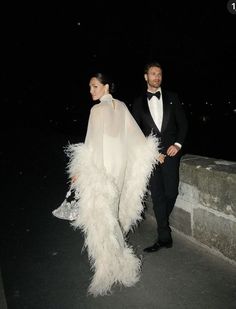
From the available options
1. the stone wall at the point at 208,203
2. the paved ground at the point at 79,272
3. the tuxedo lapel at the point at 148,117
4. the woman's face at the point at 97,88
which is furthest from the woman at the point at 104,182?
the stone wall at the point at 208,203

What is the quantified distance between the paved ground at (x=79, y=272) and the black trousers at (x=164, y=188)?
0.31 m

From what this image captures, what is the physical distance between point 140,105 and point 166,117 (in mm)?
350

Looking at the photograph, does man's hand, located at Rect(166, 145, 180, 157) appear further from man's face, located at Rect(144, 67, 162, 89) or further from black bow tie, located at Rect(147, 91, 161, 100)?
man's face, located at Rect(144, 67, 162, 89)

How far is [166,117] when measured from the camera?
14.3 ft

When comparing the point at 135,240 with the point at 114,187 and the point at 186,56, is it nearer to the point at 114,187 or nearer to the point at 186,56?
the point at 114,187

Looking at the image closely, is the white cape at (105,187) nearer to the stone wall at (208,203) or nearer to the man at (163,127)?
the man at (163,127)

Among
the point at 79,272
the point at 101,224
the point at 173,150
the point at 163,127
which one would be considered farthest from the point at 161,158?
the point at 79,272

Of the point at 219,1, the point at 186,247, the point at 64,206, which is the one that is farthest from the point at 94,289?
the point at 219,1

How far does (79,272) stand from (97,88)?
2.10m

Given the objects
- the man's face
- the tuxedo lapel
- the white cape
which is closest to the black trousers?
the tuxedo lapel

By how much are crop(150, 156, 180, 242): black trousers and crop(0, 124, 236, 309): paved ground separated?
313mm

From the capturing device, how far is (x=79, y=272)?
13.5ft

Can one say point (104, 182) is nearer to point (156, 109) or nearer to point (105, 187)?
point (105, 187)

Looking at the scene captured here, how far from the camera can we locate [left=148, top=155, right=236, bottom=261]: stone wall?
382 centimetres
